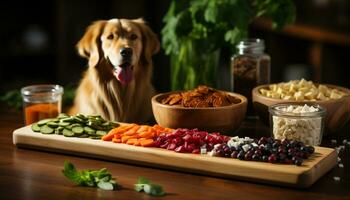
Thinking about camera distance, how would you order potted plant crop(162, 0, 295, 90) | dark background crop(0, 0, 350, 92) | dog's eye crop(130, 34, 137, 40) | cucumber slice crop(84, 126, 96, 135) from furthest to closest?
dark background crop(0, 0, 350, 92)
potted plant crop(162, 0, 295, 90)
dog's eye crop(130, 34, 137, 40)
cucumber slice crop(84, 126, 96, 135)

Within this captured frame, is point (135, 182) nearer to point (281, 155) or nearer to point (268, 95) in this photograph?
point (281, 155)

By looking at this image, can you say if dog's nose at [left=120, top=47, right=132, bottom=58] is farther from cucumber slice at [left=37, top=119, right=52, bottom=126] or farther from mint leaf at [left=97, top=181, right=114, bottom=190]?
mint leaf at [left=97, top=181, right=114, bottom=190]

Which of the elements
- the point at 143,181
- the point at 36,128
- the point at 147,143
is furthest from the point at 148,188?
the point at 36,128

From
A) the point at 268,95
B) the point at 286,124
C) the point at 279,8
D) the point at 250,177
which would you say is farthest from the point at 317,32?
the point at 250,177

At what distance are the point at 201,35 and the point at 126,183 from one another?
3.31 ft

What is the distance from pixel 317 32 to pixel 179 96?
7.32 feet

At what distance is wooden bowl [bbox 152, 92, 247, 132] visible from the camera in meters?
2.15

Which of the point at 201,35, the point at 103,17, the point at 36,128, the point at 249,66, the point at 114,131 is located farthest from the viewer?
the point at 103,17

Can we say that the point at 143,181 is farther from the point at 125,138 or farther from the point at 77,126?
the point at 77,126

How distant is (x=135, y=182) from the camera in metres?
1.86

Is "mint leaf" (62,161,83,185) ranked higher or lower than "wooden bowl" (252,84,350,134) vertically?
lower

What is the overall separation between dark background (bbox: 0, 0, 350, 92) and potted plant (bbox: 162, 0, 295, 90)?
5.02 ft

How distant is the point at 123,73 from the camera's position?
2.35 metres

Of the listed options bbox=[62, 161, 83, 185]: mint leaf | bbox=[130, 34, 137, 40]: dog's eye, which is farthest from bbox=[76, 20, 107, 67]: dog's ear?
bbox=[62, 161, 83, 185]: mint leaf
